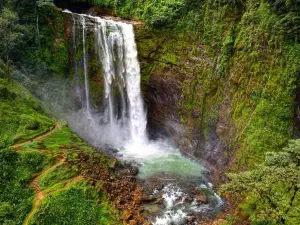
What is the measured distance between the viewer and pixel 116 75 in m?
24.7

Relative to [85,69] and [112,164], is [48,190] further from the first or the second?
[85,69]

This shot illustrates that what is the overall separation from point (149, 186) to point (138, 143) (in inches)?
A: 266

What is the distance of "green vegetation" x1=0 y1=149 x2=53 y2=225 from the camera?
1289 centimetres

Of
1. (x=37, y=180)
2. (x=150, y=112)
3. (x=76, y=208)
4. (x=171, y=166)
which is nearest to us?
(x=76, y=208)

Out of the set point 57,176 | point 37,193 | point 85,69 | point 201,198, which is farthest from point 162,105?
point 37,193

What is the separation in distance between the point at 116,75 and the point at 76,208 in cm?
1297

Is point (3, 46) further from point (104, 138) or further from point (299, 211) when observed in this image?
point (299, 211)

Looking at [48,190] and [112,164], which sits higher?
[48,190]

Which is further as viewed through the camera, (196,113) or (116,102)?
(116,102)

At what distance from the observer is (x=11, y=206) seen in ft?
43.1

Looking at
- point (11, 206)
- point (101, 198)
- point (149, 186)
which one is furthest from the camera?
point (149, 186)

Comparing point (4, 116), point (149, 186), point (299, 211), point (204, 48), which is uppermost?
point (204, 48)

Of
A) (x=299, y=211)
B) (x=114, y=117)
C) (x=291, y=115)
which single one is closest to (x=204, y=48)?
(x=291, y=115)

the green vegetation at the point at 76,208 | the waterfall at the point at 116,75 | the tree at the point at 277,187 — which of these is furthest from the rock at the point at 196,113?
the green vegetation at the point at 76,208
